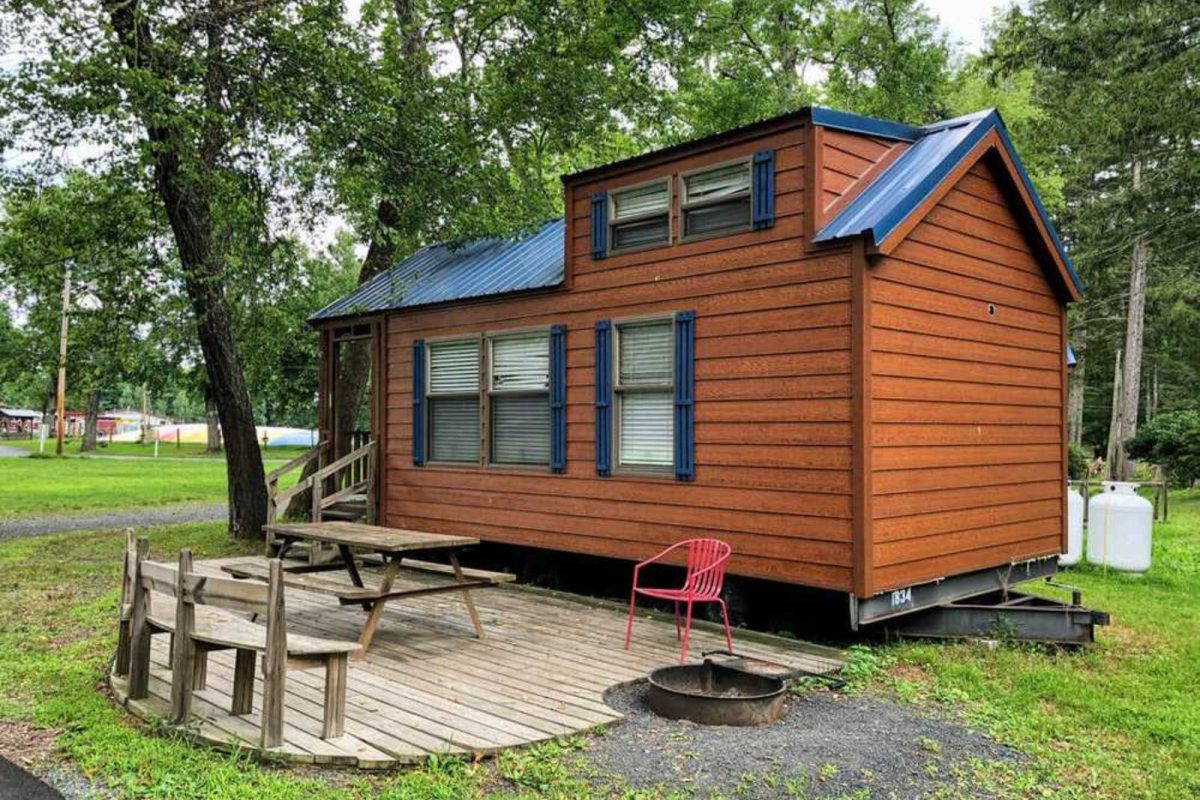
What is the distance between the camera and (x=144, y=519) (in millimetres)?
15500

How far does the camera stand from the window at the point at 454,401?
9492 mm

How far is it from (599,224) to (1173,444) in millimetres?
16605

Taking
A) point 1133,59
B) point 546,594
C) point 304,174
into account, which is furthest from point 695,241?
point 1133,59

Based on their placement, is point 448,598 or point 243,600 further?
point 448,598

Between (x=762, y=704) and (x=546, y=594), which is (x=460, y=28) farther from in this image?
(x=762, y=704)

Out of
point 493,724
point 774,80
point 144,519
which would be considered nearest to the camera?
point 493,724

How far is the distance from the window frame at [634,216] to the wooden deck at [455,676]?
3.08m

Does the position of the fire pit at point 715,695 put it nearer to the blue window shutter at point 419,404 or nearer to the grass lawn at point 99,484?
the blue window shutter at point 419,404

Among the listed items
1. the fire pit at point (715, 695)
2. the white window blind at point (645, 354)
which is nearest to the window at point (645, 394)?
the white window blind at point (645, 354)

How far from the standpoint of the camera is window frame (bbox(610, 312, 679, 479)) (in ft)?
24.9

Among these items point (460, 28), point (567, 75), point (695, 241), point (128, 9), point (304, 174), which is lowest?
point (695, 241)

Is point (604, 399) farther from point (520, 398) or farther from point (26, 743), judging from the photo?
point (26, 743)

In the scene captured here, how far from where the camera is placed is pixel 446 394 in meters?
9.74

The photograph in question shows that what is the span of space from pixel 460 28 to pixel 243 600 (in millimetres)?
14511
